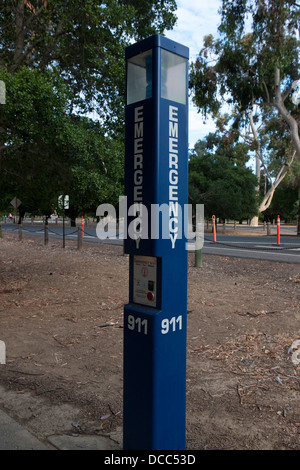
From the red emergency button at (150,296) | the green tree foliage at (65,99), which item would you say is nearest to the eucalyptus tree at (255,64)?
the green tree foliage at (65,99)

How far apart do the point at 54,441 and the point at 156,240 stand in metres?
1.70

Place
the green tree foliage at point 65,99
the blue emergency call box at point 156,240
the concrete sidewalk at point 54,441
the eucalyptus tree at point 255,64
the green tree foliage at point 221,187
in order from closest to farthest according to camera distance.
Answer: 1. the blue emergency call box at point 156,240
2. the concrete sidewalk at point 54,441
3. the green tree foliage at point 65,99
4. the eucalyptus tree at point 255,64
5. the green tree foliage at point 221,187

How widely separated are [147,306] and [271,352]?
2747 millimetres

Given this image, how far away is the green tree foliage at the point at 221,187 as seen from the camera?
125 feet

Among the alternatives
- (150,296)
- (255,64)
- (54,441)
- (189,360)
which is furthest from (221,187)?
(150,296)

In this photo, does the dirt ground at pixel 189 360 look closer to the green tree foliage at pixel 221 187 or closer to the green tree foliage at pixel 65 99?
the green tree foliage at pixel 65 99

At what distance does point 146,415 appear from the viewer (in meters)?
2.42

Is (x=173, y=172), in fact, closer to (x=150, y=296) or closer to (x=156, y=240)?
(x=156, y=240)

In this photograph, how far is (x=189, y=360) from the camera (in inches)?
180

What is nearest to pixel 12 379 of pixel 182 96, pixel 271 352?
pixel 271 352

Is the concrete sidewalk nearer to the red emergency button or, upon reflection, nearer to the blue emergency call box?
the blue emergency call box

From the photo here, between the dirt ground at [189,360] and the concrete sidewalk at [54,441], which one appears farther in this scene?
the dirt ground at [189,360]

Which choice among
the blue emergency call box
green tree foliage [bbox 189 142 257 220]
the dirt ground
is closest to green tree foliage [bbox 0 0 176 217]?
the dirt ground

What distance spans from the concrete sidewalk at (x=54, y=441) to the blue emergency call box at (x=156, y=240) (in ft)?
1.32
